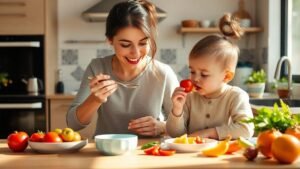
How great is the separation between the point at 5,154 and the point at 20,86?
2.52 metres

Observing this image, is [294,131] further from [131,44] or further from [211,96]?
[131,44]

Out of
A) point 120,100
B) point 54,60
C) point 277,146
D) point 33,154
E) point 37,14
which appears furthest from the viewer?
point 54,60

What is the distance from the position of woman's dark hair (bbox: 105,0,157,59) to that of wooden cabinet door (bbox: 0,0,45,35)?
6.28 feet

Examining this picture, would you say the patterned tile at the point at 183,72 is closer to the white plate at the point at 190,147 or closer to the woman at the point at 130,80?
the woman at the point at 130,80

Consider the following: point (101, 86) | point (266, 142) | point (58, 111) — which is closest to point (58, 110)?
point (58, 111)

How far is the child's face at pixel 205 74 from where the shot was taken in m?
1.78

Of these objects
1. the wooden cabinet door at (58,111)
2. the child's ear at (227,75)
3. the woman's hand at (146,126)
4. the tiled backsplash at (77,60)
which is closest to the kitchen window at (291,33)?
the tiled backsplash at (77,60)

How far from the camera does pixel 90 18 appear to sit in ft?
13.5

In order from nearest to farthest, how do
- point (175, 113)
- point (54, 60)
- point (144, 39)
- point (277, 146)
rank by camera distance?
point (277, 146) → point (175, 113) → point (144, 39) → point (54, 60)

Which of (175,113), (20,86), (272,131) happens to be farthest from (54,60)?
(272,131)

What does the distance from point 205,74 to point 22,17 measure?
2.37m

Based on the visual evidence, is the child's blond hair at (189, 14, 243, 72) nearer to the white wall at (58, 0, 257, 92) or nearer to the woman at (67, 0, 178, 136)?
the woman at (67, 0, 178, 136)

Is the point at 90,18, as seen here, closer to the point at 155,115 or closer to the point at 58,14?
the point at 58,14

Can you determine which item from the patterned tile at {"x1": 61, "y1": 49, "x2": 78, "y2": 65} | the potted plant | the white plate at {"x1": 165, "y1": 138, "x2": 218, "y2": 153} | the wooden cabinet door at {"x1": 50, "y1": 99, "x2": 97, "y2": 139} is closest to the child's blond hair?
the white plate at {"x1": 165, "y1": 138, "x2": 218, "y2": 153}
